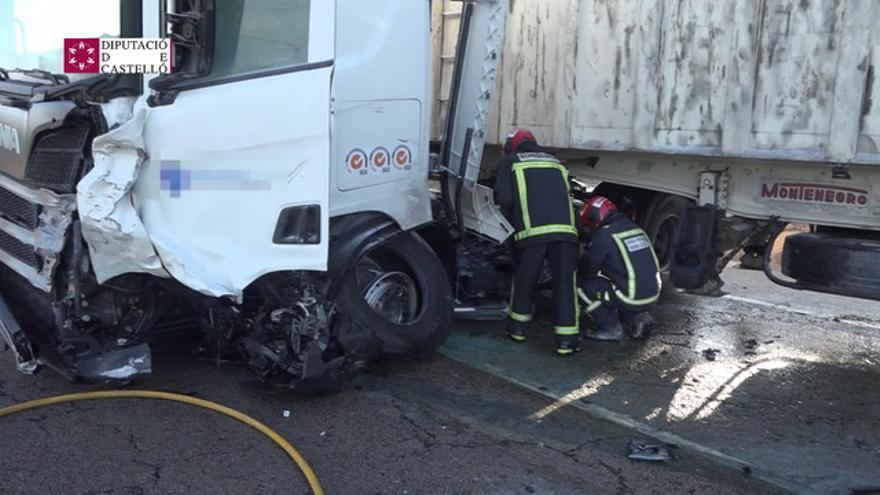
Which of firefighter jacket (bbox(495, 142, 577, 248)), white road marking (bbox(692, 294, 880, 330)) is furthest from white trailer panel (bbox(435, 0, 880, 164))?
white road marking (bbox(692, 294, 880, 330))

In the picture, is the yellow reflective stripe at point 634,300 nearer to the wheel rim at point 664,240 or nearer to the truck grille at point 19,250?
the wheel rim at point 664,240

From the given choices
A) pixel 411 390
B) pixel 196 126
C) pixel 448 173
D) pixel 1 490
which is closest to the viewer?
pixel 1 490

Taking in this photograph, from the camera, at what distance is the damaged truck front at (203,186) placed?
347 centimetres

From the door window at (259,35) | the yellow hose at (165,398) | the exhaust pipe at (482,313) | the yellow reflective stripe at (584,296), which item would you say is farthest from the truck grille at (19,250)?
the yellow reflective stripe at (584,296)

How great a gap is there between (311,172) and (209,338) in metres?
1.17

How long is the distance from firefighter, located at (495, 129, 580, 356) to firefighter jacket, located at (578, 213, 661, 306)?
0.78 feet

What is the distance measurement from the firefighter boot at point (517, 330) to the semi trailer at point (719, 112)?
100 cm

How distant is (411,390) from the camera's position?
4438 mm

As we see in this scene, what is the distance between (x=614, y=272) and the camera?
5254 millimetres

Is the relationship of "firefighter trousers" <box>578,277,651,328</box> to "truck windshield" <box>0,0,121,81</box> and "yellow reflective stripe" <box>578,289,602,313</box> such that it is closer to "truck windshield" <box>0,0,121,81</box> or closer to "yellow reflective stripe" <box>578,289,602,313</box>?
"yellow reflective stripe" <box>578,289,602,313</box>

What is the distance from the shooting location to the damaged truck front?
11.4ft

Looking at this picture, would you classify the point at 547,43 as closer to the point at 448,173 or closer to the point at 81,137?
the point at 448,173

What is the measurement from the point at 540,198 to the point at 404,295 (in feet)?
3.40

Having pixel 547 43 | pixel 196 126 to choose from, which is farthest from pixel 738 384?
pixel 196 126
